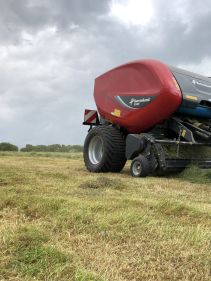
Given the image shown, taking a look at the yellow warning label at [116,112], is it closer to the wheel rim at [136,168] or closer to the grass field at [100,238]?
the wheel rim at [136,168]

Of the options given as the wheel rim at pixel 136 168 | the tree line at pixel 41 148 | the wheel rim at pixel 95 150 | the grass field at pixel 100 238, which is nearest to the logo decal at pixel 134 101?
the wheel rim at pixel 95 150

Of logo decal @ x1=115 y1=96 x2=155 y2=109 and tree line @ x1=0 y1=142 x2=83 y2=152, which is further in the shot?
tree line @ x1=0 y1=142 x2=83 y2=152

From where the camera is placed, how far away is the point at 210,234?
2.96m

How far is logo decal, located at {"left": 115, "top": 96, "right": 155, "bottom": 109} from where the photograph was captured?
788cm

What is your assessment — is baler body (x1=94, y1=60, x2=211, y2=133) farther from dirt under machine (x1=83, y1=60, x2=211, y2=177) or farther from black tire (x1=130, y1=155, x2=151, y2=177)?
black tire (x1=130, y1=155, x2=151, y2=177)

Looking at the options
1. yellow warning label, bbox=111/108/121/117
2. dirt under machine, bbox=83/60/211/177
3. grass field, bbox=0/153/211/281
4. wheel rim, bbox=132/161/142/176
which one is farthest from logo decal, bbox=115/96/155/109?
grass field, bbox=0/153/211/281

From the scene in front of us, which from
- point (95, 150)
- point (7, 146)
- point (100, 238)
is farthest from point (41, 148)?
point (100, 238)

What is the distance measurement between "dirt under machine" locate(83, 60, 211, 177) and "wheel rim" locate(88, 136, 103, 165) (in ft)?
0.07

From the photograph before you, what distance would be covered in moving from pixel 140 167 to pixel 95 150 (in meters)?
1.86

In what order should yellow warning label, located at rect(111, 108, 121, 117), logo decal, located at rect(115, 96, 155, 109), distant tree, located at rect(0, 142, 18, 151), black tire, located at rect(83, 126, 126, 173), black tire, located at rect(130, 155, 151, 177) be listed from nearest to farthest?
black tire, located at rect(130, 155, 151, 177)
logo decal, located at rect(115, 96, 155, 109)
black tire, located at rect(83, 126, 126, 173)
yellow warning label, located at rect(111, 108, 121, 117)
distant tree, located at rect(0, 142, 18, 151)

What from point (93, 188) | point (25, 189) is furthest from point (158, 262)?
point (93, 188)

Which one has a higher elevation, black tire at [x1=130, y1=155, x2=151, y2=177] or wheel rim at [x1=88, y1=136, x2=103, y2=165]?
wheel rim at [x1=88, y1=136, x2=103, y2=165]

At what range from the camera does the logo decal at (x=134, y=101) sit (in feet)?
25.9

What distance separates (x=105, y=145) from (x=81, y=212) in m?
4.94
